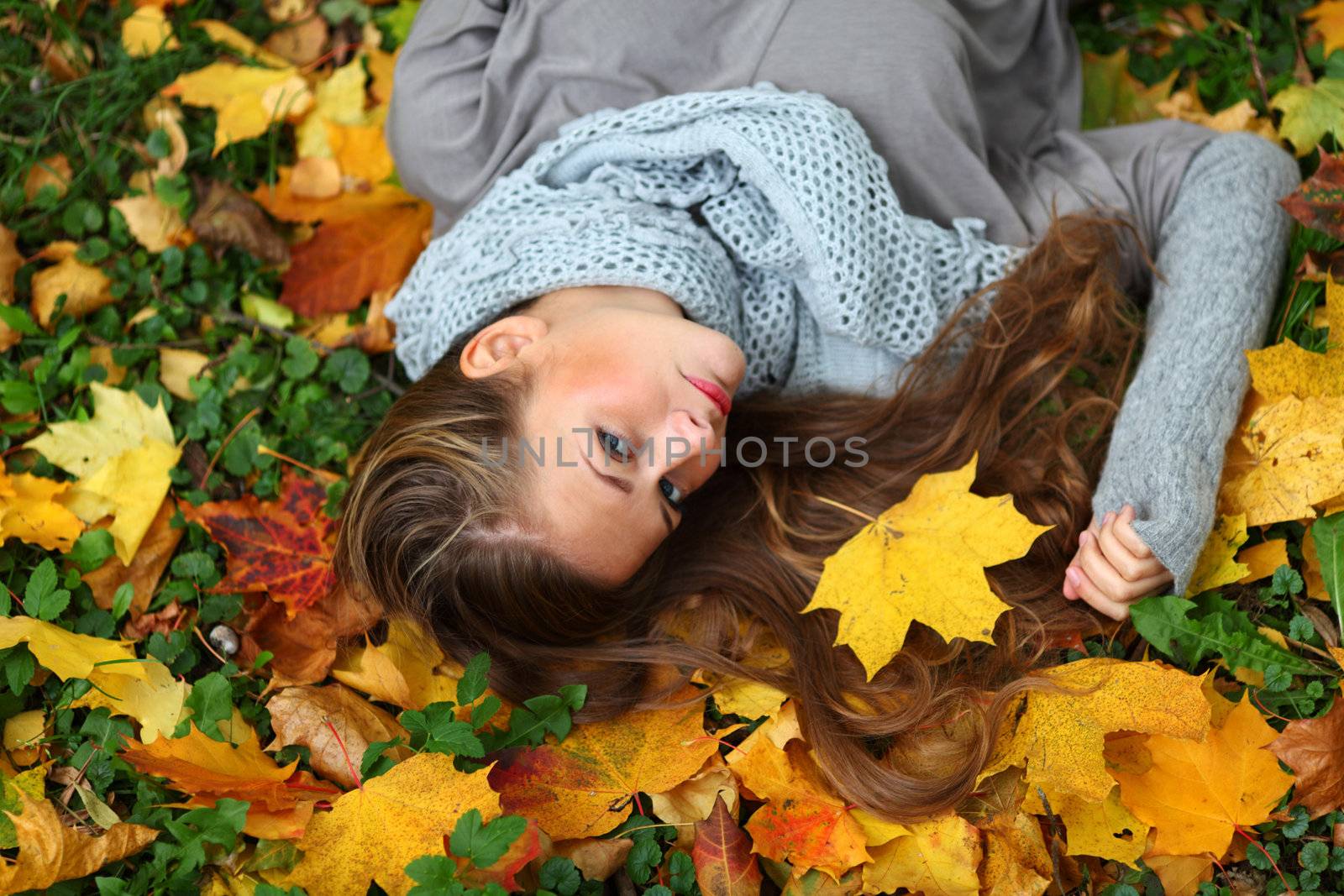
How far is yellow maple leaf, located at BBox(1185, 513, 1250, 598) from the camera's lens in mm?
2016

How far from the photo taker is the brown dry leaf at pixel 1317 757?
1.82m

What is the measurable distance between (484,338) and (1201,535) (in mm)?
1384

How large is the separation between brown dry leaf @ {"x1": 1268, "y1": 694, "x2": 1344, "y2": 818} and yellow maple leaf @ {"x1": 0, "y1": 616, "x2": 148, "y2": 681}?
6.68ft

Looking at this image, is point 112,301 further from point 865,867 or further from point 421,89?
point 865,867

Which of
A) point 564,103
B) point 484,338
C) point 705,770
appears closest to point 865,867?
point 705,770

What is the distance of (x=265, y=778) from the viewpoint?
6.27 feet

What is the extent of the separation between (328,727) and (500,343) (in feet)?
2.58

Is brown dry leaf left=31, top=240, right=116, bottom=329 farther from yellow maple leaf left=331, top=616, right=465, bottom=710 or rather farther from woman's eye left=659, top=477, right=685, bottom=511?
woman's eye left=659, top=477, right=685, bottom=511

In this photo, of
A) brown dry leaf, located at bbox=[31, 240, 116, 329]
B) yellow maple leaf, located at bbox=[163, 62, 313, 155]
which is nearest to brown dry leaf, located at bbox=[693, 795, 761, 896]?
brown dry leaf, located at bbox=[31, 240, 116, 329]

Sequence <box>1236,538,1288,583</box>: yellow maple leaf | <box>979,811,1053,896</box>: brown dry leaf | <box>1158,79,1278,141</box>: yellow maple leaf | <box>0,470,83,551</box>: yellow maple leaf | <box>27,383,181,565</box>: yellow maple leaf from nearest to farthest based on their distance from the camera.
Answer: <box>979,811,1053,896</box>: brown dry leaf, <box>1236,538,1288,583</box>: yellow maple leaf, <box>0,470,83,551</box>: yellow maple leaf, <box>27,383,181,565</box>: yellow maple leaf, <box>1158,79,1278,141</box>: yellow maple leaf

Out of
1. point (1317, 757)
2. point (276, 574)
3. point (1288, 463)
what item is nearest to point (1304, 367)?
point (1288, 463)

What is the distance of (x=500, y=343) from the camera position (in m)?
2.09

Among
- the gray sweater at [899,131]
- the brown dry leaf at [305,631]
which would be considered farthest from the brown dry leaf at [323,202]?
the brown dry leaf at [305,631]

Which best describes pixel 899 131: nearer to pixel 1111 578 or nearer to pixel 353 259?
pixel 1111 578
